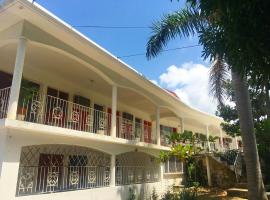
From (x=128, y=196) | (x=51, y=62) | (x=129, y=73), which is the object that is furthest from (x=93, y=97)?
(x=128, y=196)

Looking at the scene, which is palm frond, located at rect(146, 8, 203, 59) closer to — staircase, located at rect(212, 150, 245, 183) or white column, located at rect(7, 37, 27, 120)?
white column, located at rect(7, 37, 27, 120)

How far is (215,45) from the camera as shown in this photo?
15.1 feet

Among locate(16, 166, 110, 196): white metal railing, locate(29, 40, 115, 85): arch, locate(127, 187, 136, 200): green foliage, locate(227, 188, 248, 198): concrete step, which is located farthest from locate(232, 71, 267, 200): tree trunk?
locate(16, 166, 110, 196): white metal railing

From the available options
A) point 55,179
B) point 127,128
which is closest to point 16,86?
point 55,179

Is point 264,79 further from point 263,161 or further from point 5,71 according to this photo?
point 263,161

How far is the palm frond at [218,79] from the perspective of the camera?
13852 millimetres

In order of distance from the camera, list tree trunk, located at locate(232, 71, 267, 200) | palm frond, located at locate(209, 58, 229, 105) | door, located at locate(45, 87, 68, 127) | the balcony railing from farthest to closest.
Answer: palm frond, located at locate(209, 58, 229, 105) < door, located at locate(45, 87, 68, 127) < the balcony railing < tree trunk, located at locate(232, 71, 267, 200)

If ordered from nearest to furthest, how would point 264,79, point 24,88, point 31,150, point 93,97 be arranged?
point 264,79 < point 24,88 < point 31,150 < point 93,97

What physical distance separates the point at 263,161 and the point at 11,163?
15.0m

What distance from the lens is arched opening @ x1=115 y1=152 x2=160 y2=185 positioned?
42.8ft

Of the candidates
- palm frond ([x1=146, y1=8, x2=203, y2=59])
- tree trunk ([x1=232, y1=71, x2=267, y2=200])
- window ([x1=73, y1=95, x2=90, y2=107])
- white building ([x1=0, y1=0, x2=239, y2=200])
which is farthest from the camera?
window ([x1=73, y1=95, x2=90, y2=107])

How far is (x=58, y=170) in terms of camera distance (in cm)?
1185

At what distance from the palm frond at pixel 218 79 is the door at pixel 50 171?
28.5ft

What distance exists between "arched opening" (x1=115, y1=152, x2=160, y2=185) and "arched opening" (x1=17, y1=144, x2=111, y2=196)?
3.44 ft
